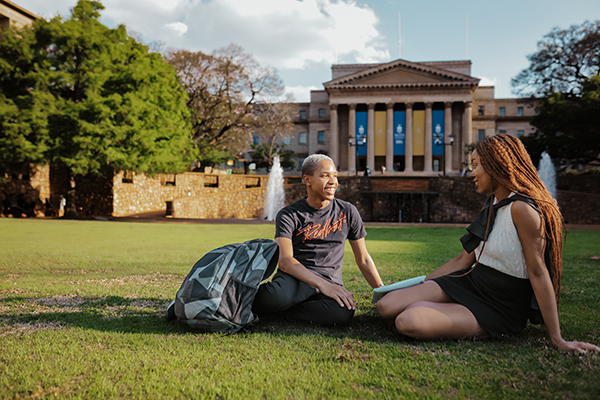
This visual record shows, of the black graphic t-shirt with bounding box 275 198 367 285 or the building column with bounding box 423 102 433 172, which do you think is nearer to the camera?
the black graphic t-shirt with bounding box 275 198 367 285

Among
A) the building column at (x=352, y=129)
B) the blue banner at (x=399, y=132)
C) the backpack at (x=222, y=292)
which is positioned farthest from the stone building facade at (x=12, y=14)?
the backpack at (x=222, y=292)

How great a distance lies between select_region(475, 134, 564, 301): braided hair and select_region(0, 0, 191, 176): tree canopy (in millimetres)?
20643

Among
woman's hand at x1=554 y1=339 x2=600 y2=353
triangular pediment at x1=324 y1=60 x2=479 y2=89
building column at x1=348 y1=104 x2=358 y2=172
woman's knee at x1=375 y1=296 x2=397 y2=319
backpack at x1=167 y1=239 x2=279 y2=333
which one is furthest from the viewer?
building column at x1=348 y1=104 x2=358 y2=172

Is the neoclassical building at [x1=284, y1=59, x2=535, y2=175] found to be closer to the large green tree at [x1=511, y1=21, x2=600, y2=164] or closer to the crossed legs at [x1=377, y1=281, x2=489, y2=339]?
the large green tree at [x1=511, y1=21, x2=600, y2=164]

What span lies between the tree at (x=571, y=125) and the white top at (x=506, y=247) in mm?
29457

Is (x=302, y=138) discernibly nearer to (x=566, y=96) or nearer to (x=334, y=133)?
(x=334, y=133)

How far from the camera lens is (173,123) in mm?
24469

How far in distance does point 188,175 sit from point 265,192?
19.1ft

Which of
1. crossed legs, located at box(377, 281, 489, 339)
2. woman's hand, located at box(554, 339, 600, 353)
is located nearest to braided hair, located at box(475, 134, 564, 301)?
woman's hand, located at box(554, 339, 600, 353)

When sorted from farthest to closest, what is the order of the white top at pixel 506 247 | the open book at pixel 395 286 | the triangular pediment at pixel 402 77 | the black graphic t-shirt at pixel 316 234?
the triangular pediment at pixel 402 77 < the black graphic t-shirt at pixel 316 234 < the open book at pixel 395 286 < the white top at pixel 506 247

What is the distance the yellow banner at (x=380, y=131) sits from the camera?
54.2 meters

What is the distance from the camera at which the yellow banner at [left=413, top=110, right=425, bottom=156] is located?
53594 mm

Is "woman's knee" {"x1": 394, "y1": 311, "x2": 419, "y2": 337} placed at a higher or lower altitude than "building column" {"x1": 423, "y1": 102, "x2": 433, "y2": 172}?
lower

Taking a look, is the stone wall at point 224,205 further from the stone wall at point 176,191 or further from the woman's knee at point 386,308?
the woman's knee at point 386,308
